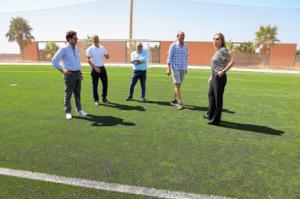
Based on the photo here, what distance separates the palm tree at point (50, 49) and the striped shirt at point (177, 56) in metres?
36.4

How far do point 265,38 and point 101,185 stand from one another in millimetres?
40297

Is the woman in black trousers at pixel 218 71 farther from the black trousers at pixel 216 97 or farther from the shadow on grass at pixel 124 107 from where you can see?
the shadow on grass at pixel 124 107

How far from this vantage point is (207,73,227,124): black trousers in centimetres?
489

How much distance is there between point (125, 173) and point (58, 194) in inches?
32.5

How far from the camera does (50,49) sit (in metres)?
40.0

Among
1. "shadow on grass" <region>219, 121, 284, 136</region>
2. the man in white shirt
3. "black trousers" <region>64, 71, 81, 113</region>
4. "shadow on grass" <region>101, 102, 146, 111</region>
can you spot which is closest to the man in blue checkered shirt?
"shadow on grass" <region>101, 102, 146, 111</region>

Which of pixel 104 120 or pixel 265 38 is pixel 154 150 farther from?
pixel 265 38

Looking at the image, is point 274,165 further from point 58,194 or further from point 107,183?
point 58,194

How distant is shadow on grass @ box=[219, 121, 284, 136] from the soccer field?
2 cm

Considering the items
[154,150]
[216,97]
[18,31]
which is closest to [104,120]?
[154,150]

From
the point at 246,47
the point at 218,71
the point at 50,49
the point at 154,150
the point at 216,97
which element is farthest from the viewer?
the point at 50,49

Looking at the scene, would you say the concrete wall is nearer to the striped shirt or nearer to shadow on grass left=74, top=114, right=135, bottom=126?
the striped shirt

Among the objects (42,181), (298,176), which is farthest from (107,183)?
(298,176)

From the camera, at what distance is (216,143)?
4.18m
